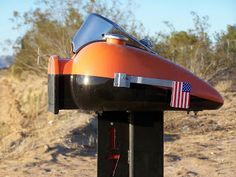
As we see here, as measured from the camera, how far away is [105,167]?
350 cm

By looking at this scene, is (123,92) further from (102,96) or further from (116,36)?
(116,36)

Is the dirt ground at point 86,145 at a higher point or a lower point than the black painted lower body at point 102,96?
lower

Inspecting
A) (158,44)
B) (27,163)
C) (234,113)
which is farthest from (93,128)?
(158,44)

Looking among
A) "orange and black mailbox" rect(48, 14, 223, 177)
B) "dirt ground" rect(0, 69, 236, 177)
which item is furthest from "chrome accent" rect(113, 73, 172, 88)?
"dirt ground" rect(0, 69, 236, 177)

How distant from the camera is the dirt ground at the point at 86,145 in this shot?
646 centimetres

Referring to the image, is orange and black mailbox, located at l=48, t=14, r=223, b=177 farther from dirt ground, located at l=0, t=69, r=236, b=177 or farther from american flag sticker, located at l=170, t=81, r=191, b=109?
dirt ground, located at l=0, t=69, r=236, b=177

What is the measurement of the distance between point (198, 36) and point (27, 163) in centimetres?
1009

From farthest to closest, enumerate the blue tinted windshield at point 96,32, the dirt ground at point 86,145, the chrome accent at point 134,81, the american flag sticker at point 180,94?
the dirt ground at point 86,145 → the blue tinted windshield at point 96,32 → the american flag sticker at point 180,94 → the chrome accent at point 134,81

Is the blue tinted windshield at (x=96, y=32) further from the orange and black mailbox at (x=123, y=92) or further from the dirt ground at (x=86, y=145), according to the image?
the dirt ground at (x=86, y=145)

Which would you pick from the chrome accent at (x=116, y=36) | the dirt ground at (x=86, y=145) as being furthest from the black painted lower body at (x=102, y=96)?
the dirt ground at (x=86, y=145)

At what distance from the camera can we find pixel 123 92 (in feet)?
10.1

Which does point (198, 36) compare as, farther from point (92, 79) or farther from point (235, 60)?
point (92, 79)

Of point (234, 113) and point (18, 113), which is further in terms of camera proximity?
point (18, 113)

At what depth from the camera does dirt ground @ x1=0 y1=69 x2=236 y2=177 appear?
21.2ft
